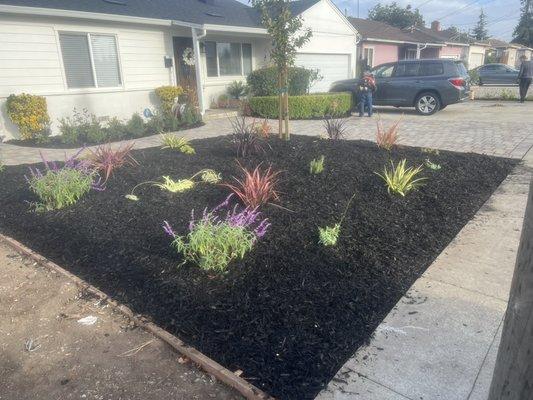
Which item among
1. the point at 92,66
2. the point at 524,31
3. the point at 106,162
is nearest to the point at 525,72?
the point at 92,66

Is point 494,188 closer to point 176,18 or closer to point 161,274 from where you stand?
point 161,274

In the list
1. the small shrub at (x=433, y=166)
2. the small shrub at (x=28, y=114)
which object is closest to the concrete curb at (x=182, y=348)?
the small shrub at (x=433, y=166)

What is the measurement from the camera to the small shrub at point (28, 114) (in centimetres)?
951

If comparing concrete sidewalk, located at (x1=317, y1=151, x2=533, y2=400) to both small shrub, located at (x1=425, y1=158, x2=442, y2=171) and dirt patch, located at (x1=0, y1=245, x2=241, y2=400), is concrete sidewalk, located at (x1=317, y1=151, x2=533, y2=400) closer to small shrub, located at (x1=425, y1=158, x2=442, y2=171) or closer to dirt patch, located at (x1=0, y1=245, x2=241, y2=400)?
dirt patch, located at (x1=0, y1=245, x2=241, y2=400)

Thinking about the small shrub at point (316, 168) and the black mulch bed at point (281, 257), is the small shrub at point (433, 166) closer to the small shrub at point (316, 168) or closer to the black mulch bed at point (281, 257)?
the black mulch bed at point (281, 257)

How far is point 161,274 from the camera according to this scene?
3371mm

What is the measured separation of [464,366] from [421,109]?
13.3 meters

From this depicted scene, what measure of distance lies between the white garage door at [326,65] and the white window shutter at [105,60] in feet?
28.8

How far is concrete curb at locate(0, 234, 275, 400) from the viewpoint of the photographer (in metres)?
2.23

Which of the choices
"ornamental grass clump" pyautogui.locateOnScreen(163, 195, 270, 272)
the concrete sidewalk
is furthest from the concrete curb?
"ornamental grass clump" pyautogui.locateOnScreen(163, 195, 270, 272)

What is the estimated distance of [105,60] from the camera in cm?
1160

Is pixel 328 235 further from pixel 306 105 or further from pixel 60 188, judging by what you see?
pixel 306 105

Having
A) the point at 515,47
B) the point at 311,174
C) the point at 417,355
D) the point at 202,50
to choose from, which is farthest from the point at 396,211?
the point at 515,47

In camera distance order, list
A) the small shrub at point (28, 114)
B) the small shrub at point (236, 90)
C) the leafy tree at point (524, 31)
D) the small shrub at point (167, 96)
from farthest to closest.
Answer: the leafy tree at point (524, 31), the small shrub at point (236, 90), the small shrub at point (167, 96), the small shrub at point (28, 114)
